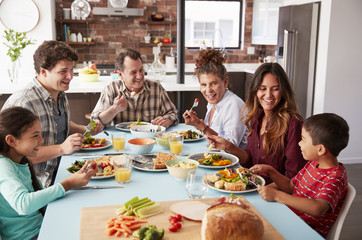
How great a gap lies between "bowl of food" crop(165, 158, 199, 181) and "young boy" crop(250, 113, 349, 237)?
313mm

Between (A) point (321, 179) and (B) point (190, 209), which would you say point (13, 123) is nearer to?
(B) point (190, 209)

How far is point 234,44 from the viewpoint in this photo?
25.0ft

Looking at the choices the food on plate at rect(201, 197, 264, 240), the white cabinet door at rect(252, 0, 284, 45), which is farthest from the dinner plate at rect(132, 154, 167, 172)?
the white cabinet door at rect(252, 0, 284, 45)

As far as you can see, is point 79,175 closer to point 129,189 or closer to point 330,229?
point 129,189

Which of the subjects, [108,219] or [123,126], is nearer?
[108,219]

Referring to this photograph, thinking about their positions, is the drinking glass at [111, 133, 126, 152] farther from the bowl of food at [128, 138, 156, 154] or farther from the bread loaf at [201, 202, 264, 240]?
the bread loaf at [201, 202, 264, 240]

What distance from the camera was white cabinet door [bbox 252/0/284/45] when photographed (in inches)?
249

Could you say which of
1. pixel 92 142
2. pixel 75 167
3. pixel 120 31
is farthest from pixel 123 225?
pixel 120 31

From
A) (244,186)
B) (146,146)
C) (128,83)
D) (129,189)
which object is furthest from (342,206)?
(128,83)

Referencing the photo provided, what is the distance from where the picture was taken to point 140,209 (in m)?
1.30

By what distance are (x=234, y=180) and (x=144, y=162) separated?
0.55m

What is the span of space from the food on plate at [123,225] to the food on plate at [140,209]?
35mm

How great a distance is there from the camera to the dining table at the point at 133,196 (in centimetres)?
127

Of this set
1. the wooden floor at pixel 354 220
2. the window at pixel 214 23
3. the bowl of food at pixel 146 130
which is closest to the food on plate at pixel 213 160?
the bowl of food at pixel 146 130
